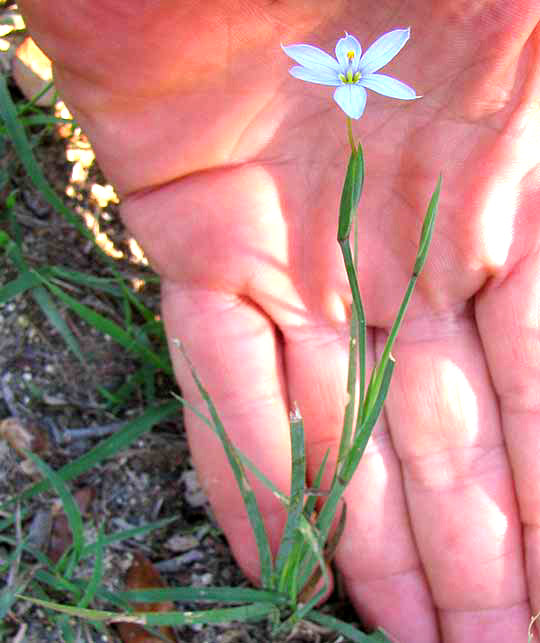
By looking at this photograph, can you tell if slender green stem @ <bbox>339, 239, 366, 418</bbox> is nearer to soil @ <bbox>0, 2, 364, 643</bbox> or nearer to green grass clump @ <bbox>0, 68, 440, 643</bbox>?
green grass clump @ <bbox>0, 68, 440, 643</bbox>

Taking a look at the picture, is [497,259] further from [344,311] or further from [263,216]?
[263,216]

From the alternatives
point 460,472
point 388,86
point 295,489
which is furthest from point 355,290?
point 460,472

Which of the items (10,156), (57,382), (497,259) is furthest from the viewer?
(10,156)

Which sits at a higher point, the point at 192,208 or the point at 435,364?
the point at 192,208

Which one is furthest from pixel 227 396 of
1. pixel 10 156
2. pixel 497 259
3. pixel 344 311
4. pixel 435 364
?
pixel 10 156

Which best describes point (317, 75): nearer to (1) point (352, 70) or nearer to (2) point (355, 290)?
(1) point (352, 70)

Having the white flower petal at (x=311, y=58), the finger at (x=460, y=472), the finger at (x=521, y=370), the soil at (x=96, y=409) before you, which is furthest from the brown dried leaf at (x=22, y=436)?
the white flower petal at (x=311, y=58)
